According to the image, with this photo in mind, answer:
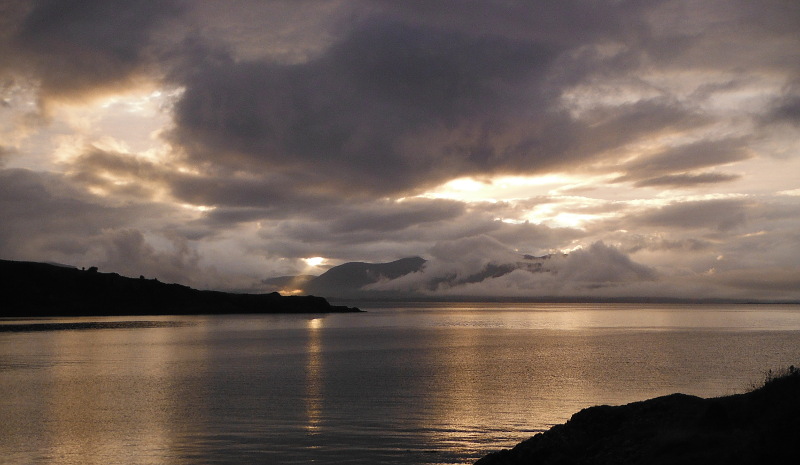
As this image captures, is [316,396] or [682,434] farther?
[316,396]

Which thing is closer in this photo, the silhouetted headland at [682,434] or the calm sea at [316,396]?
the silhouetted headland at [682,434]

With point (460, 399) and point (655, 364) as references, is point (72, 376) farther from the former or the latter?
point (655, 364)

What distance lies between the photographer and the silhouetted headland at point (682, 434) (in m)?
18.9

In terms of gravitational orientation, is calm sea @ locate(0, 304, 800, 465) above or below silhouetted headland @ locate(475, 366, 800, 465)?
below

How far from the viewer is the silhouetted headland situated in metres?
18.9

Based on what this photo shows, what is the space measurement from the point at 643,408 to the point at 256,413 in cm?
2746

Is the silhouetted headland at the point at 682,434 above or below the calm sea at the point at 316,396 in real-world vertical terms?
above

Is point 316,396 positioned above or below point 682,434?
below

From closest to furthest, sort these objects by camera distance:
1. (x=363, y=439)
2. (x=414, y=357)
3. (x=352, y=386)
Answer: (x=363, y=439) → (x=352, y=386) → (x=414, y=357)

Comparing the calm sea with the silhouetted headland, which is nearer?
the silhouetted headland

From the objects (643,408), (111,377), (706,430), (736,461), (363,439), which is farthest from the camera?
(111,377)

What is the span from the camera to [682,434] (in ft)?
72.0

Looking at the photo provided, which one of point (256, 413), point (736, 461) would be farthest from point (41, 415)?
point (736, 461)

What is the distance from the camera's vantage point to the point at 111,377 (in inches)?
2559
